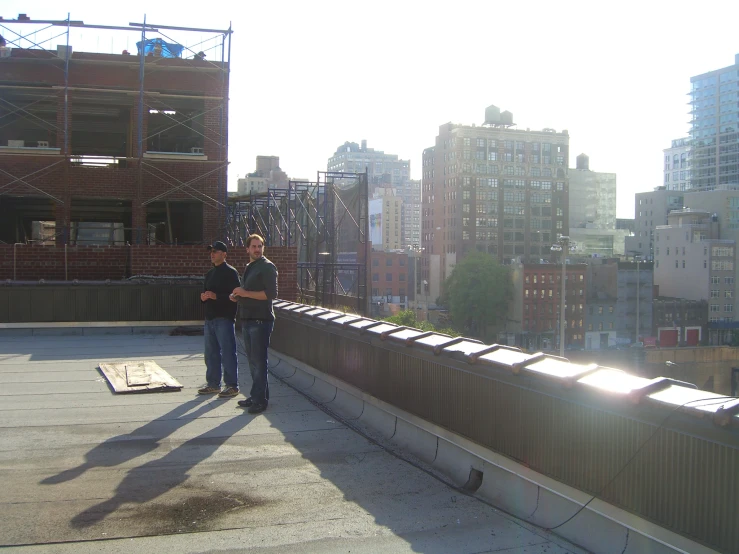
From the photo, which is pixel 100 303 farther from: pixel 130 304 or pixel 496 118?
pixel 496 118

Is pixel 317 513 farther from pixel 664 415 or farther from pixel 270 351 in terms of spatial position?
pixel 270 351

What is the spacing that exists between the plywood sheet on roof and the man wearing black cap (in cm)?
60

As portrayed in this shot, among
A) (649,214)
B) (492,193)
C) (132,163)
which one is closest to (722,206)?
(492,193)

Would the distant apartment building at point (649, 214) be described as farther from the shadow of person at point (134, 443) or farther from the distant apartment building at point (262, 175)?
the shadow of person at point (134, 443)

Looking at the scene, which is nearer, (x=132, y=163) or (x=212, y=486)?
(x=212, y=486)

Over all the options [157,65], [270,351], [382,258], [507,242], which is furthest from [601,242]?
[270,351]

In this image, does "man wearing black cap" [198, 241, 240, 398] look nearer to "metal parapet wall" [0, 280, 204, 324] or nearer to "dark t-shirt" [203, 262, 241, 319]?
"dark t-shirt" [203, 262, 241, 319]

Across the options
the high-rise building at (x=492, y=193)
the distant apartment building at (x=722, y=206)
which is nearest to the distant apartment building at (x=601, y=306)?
the high-rise building at (x=492, y=193)

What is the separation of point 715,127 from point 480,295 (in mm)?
123406

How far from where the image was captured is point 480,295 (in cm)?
8888

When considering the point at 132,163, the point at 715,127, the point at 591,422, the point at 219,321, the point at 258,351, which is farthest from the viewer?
the point at 715,127

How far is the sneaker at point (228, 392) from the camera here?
912 centimetres

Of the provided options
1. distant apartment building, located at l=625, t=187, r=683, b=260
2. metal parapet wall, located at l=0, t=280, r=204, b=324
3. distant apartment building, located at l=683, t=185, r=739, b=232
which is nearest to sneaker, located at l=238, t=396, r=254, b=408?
metal parapet wall, located at l=0, t=280, r=204, b=324

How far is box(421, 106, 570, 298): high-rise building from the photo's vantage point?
374ft
